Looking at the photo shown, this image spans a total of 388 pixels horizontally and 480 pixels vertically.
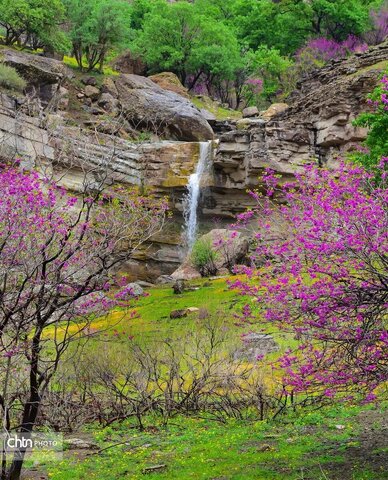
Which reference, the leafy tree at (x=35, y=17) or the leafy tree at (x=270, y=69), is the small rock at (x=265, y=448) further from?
the leafy tree at (x=270, y=69)

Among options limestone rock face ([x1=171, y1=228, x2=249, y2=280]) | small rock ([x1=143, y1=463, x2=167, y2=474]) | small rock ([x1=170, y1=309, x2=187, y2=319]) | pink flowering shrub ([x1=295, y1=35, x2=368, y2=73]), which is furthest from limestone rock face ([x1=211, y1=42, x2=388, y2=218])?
small rock ([x1=143, y1=463, x2=167, y2=474])

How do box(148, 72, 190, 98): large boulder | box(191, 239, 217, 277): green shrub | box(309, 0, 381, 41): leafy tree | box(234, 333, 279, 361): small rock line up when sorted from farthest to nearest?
box(309, 0, 381, 41): leafy tree, box(148, 72, 190, 98): large boulder, box(191, 239, 217, 277): green shrub, box(234, 333, 279, 361): small rock

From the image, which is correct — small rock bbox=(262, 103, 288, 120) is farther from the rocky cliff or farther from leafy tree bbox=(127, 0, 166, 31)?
leafy tree bbox=(127, 0, 166, 31)

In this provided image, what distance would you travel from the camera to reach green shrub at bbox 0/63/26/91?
3528 cm

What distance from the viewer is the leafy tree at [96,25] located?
158 ft

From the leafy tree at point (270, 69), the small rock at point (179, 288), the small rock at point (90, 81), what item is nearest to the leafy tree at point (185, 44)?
the leafy tree at point (270, 69)

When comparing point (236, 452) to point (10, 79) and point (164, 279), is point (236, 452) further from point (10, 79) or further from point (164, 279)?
point (10, 79)

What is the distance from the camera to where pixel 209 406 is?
42.4 ft

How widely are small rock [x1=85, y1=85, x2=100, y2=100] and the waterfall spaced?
37.5ft

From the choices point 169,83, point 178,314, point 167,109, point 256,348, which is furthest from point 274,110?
point 256,348

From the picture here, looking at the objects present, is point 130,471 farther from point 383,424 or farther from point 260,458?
point 383,424

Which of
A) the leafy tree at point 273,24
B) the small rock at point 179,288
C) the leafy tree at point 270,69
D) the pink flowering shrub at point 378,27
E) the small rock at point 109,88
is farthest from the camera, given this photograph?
the leafy tree at point 273,24

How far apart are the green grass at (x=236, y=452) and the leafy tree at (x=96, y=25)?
41946 mm

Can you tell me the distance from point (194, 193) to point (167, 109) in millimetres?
8531
